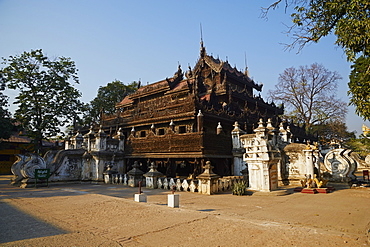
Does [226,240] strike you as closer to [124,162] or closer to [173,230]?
[173,230]

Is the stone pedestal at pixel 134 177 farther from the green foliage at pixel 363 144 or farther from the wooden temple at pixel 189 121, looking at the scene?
the green foliage at pixel 363 144

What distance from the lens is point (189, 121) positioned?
2061 centimetres

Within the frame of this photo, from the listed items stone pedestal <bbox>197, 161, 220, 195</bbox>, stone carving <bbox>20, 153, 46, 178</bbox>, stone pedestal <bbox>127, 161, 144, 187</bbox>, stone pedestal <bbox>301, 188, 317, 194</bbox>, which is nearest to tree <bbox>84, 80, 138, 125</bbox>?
stone carving <bbox>20, 153, 46, 178</bbox>

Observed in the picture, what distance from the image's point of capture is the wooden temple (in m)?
17.0

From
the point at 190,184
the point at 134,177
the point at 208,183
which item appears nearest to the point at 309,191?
the point at 208,183

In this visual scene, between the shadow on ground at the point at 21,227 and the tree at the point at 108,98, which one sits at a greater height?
the tree at the point at 108,98

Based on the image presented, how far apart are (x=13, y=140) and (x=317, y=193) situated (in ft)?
131

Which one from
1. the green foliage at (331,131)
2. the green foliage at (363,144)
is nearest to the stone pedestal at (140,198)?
the green foliage at (363,144)

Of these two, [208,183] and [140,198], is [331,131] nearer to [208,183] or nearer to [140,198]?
[208,183]

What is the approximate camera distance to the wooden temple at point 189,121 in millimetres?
16969

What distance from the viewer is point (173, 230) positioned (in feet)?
17.6

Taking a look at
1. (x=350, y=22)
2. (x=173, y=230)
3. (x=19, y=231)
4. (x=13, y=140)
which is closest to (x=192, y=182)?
(x=173, y=230)

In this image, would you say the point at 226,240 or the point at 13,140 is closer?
the point at 226,240

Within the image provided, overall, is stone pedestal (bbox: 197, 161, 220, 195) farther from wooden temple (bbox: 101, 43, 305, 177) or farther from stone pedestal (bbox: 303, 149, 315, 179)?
stone pedestal (bbox: 303, 149, 315, 179)
